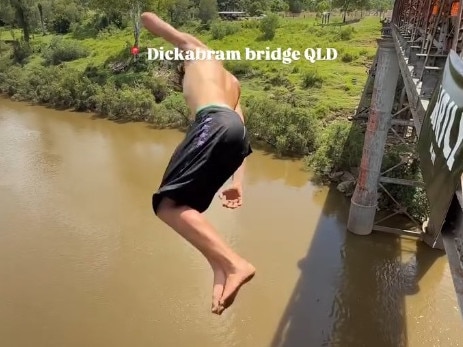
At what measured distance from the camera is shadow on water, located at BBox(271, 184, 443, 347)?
713 cm

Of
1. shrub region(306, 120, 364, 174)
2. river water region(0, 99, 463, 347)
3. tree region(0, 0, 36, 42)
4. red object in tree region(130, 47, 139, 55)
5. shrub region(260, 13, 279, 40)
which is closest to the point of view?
river water region(0, 99, 463, 347)

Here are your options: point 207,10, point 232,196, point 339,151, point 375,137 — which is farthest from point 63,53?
point 232,196

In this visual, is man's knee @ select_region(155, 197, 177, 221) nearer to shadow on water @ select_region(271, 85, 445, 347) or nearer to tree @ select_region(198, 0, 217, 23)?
shadow on water @ select_region(271, 85, 445, 347)

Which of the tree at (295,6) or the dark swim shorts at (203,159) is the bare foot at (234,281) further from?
the tree at (295,6)

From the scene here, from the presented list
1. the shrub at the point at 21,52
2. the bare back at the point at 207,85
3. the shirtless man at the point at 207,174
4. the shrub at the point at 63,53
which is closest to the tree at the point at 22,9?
the shrub at the point at 21,52

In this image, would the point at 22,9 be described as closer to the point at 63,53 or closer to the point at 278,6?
the point at 63,53

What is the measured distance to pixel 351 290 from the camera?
8133mm

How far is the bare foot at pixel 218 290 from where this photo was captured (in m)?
1.89

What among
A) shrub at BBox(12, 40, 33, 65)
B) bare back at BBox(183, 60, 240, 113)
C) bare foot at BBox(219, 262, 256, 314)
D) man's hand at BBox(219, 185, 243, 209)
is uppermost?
bare back at BBox(183, 60, 240, 113)

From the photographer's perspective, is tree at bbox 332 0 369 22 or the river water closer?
the river water

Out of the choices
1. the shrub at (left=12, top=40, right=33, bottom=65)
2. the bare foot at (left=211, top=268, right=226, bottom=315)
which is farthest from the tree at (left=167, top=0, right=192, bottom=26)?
the bare foot at (left=211, top=268, right=226, bottom=315)

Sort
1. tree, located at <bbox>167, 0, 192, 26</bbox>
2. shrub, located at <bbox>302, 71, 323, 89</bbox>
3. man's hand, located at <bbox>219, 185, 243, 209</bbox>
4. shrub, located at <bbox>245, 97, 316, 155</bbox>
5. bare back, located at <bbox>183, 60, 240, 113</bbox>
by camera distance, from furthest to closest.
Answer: tree, located at <bbox>167, 0, 192, 26</bbox> < shrub, located at <bbox>302, 71, 323, 89</bbox> < shrub, located at <bbox>245, 97, 316, 155</bbox> < man's hand, located at <bbox>219, 185, 243, 209</bbox> < bare back, located at <bbox>183, 60, 240, 113</bbox>

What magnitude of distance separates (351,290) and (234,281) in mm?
6827

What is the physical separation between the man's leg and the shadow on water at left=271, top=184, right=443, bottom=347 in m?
5.42
